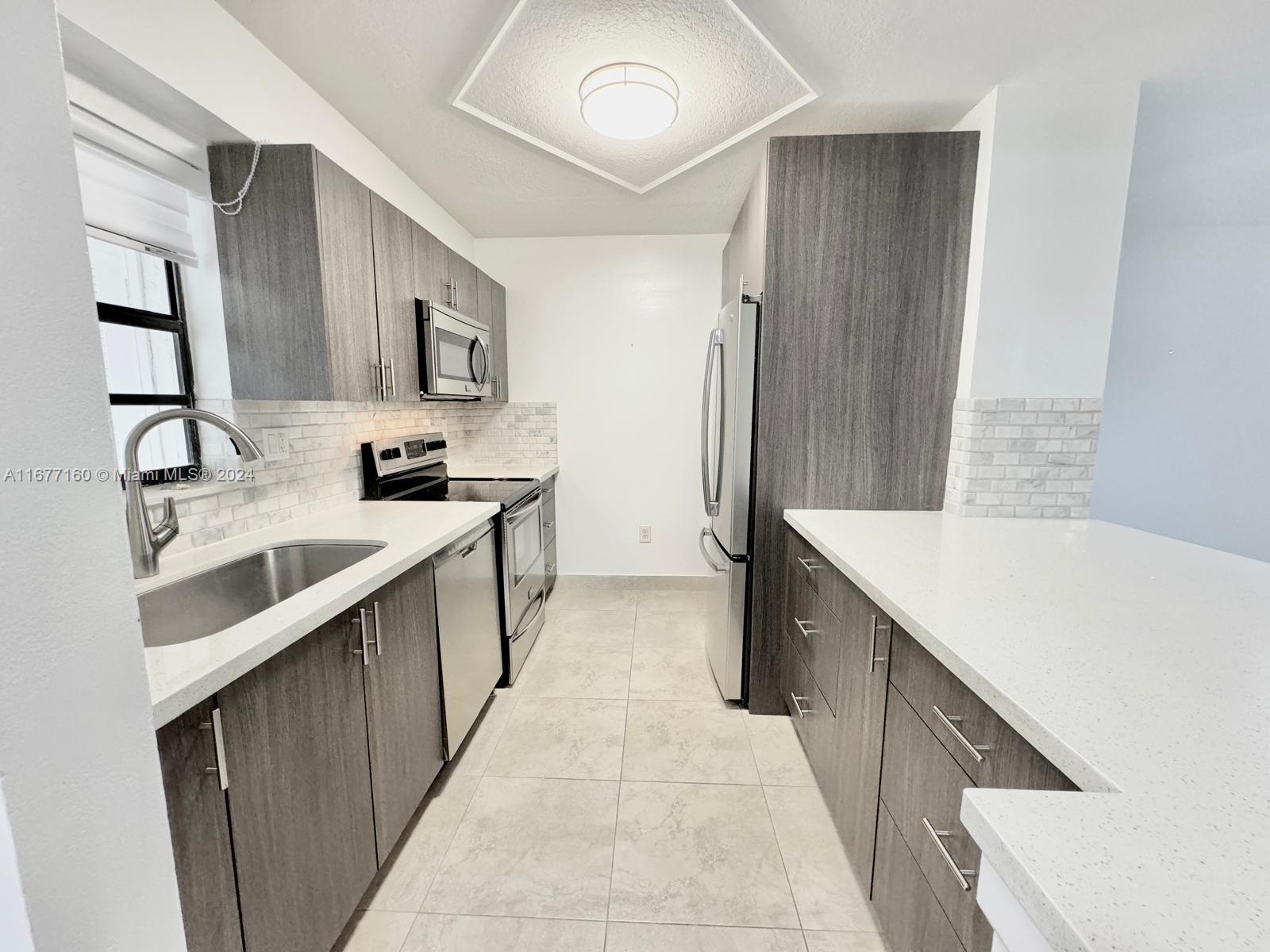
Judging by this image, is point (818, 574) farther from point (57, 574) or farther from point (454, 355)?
point (454, 355)

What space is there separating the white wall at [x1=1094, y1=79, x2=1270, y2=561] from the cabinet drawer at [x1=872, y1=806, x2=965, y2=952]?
2.88m

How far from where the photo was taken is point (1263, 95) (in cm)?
162

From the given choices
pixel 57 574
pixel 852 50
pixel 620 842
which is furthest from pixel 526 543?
pixel 852 50

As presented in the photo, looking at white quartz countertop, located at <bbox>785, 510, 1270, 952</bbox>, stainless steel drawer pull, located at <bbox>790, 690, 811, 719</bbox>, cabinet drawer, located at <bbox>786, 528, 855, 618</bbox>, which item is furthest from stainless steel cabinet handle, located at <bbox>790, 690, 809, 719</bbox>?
white quartz countertop, located at <bbox>785, 510, 1270, 952</bbox>

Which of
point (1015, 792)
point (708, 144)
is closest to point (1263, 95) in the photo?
point (708, 144)

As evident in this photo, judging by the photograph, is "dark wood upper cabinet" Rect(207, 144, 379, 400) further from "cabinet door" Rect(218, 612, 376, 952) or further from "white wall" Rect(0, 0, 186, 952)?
"white wall" Rect(0, 0, 186, 952)

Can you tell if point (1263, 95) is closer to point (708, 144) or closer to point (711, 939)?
point (708, 144)

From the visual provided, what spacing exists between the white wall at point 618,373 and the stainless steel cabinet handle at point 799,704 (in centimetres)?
158

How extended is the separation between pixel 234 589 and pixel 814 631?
5.94 feet

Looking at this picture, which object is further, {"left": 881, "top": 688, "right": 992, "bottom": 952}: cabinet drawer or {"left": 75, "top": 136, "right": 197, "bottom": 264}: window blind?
{"left": 75, "top": 136, "right": 197, "bottom": 264}: window blind

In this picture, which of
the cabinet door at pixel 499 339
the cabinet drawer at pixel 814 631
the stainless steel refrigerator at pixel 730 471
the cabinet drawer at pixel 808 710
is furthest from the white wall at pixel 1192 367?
the cabinet door at pixel 499 339

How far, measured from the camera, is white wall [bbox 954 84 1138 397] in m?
1.66

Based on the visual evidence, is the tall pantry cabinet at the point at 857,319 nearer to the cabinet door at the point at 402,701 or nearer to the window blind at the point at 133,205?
the cabinet door at the point at 402,701

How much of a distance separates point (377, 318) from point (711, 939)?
2172 mm
